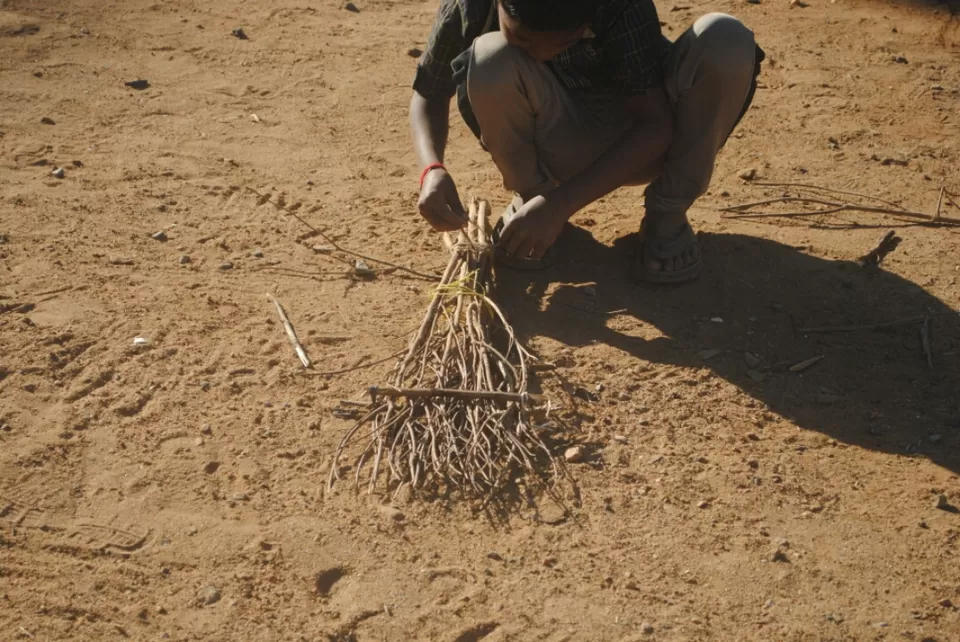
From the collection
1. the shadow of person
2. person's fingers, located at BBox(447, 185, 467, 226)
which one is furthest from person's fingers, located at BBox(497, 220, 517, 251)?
the shadow of person

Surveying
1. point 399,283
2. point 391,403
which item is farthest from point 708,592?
point 399,283

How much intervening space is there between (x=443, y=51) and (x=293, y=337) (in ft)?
2.98

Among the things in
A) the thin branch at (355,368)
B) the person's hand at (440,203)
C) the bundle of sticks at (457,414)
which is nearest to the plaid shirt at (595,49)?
the person's hand at (440,203)

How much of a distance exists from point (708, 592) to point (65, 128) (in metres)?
2.97

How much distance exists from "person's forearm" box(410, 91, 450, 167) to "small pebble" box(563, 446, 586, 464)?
3.09 ft

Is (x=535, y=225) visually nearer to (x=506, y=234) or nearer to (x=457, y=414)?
(x=506, y=234)

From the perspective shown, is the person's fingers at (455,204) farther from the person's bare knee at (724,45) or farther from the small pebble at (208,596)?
the small pebble at (208,596)

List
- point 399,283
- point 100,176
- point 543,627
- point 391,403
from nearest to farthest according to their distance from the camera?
1. point 543,627
2. point 391,403
3. point 399,283
4. point 100,176

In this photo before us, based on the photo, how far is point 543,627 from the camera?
199cm

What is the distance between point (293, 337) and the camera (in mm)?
2754

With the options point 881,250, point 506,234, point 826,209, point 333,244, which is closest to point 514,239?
point 506,234

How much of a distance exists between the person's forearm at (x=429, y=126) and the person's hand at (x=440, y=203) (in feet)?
0.53

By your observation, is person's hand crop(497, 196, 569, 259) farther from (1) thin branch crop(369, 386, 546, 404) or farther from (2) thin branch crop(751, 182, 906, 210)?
(2) thin branch crop(751, 182, 906, 210)

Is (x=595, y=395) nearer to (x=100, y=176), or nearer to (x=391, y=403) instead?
Result: (x=391, y=403)
